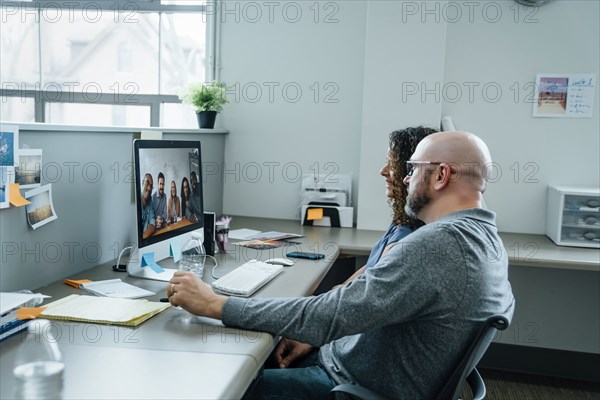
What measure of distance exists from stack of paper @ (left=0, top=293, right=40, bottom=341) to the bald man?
36 centimetres

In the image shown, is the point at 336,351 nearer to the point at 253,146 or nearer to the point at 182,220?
the point at 182,220

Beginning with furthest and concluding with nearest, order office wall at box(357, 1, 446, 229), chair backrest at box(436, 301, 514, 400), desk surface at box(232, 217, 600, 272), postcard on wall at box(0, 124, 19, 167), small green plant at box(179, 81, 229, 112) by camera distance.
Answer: small green plant at box(179, 81, 229, 112), office wall at box(357, 1, 446, 229), desk surface at box(232, 217, 600, 272), postcard on wall at box(0, 124, 19, 167), chair backrest at box(436, 301, 514, 400)

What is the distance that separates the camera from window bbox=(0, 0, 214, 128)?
11.8 feet

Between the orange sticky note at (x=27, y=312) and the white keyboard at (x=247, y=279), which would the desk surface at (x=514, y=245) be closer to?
the white keyboard at (x=247, y=279)

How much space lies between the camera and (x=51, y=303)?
1611mm

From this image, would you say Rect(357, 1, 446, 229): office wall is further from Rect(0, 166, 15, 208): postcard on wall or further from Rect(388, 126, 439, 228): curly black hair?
Rect(0, 166, 15, 208): postcard on wall

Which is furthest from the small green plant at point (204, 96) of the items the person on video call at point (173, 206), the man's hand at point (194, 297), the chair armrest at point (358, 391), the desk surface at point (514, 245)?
the chair armrest at point (358, 391)

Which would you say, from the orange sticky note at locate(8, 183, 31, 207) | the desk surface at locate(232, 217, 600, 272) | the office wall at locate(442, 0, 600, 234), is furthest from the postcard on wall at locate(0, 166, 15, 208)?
the office wall at locate(442, 0, 600, 234)

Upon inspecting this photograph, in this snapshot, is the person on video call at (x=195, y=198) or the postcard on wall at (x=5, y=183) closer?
the postcard on wall at (x=5, y=183)

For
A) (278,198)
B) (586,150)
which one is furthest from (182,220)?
(586,150)

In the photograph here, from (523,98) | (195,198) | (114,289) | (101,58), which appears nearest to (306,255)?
(195,198)

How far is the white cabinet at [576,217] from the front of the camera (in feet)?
9.45

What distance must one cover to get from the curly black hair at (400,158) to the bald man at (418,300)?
0.39 meters

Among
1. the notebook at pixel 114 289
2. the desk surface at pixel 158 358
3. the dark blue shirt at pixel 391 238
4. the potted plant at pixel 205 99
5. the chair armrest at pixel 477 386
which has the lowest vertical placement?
the chair armrest at pixel 477 386
